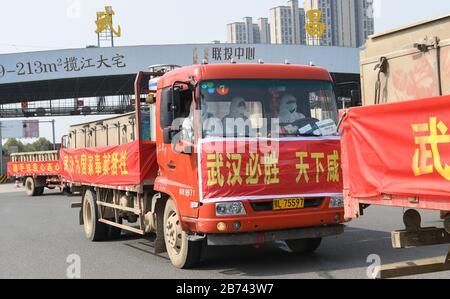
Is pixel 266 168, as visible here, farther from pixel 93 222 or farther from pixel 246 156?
pixel 93 222

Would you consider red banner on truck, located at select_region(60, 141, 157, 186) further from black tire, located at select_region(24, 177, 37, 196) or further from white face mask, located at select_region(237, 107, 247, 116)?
black tire, located at select_region(24, 177, 37, 196)

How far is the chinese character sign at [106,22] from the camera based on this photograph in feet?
109

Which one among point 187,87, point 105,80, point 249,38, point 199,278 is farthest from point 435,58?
point 249,38

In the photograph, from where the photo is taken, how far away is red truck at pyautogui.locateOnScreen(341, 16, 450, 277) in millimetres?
4141

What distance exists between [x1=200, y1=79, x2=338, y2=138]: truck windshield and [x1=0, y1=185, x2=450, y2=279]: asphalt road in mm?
1760

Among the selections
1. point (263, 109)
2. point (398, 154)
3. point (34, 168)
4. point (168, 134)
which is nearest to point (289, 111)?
point (263, 109)

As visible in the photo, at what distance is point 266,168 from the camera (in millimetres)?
6816

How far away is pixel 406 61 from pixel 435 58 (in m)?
0.32

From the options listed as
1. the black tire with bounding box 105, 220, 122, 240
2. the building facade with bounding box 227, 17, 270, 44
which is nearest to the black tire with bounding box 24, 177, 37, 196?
the black tire with bounding box 105, 220, 122, 240

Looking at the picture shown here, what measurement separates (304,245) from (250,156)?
2.28 m

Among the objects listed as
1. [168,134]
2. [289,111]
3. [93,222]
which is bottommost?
[93,222]

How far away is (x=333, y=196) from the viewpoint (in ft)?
23.4

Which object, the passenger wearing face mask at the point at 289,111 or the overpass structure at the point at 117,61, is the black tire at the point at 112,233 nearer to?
the passenger wearing face mask at the point at 289,111

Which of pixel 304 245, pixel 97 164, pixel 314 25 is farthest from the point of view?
pixel 314 25
